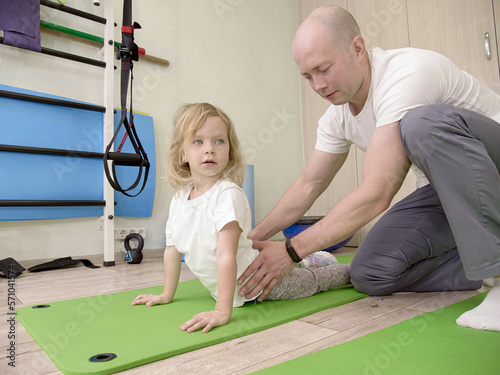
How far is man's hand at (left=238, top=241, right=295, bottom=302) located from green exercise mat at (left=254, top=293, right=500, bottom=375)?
0.31 metres

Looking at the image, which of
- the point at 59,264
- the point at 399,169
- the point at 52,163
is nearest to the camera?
the point at 399,169

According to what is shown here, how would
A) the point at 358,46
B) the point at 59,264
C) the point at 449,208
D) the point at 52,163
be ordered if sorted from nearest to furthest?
the point at 449,208
the point at 358,46
the point at 59,264
the point at 52,163

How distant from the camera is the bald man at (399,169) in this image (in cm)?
81

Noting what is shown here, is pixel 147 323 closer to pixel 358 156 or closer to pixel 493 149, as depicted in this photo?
pixel 493 149

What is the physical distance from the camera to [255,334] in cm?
84

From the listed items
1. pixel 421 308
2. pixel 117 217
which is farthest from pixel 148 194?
pixel 421 308

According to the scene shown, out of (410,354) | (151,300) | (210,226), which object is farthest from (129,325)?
(410,354)

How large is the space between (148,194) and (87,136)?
0.49 metres

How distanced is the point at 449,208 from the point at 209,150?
2.02ft

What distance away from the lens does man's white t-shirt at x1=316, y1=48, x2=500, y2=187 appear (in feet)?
3.19

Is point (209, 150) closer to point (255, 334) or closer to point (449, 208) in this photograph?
point (255, 334)

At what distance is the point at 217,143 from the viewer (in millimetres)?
1064

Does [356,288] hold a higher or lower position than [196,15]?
lower

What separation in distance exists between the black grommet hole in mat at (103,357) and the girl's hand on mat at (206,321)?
0.17m
